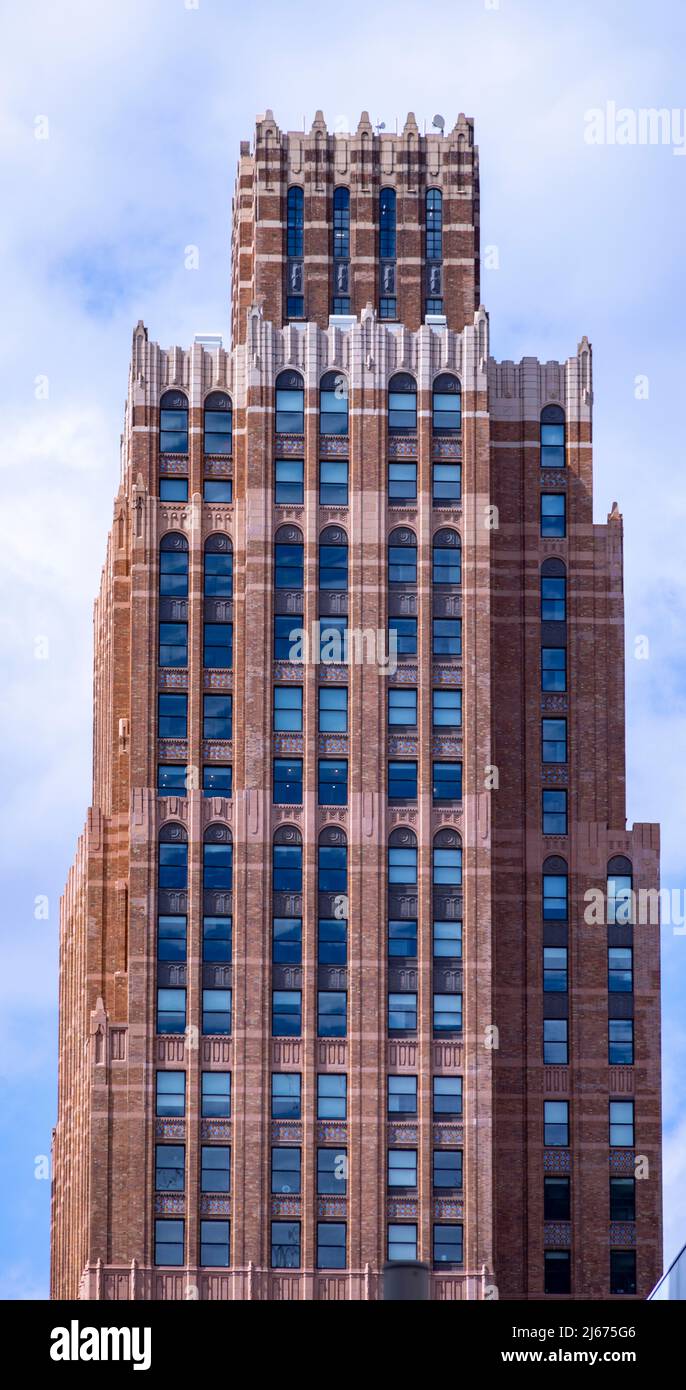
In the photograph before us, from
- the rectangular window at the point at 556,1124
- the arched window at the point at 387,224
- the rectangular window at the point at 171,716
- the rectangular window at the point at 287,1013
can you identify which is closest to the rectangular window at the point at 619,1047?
the rectangular window at the point at 556,1124

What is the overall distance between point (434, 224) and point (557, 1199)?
152ft

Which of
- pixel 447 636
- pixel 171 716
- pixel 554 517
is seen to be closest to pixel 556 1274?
pixel 447 636

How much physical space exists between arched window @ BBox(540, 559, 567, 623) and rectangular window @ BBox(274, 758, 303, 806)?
1501cm

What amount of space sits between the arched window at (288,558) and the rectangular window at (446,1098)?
23142 millimetres

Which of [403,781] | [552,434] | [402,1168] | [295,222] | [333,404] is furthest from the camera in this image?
[295,222]

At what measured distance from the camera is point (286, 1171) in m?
A: 143

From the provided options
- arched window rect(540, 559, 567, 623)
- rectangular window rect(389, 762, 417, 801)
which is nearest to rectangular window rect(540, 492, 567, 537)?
arched window rect(540, 559, 567, 623)

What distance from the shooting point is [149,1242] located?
14150 cm

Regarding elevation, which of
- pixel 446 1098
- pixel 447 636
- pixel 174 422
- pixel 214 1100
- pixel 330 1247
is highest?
pixel 174 422

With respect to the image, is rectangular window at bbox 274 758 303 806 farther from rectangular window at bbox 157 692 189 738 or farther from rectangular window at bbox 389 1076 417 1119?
rectangular window at bbox 389 1076 417 1119

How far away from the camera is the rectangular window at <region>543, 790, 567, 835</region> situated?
152 metres

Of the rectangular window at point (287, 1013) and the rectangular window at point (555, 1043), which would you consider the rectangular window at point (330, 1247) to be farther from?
the rectangular window at point (555, 1043)

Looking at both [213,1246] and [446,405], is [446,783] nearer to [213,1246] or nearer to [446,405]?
[446,405]
